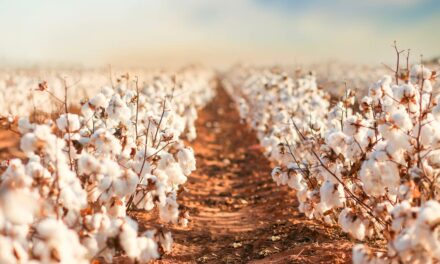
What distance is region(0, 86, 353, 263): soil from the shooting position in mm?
6133

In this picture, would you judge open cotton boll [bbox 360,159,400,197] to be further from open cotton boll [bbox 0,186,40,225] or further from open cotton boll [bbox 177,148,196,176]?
open cotton boll [bbox 0,186,40,225]

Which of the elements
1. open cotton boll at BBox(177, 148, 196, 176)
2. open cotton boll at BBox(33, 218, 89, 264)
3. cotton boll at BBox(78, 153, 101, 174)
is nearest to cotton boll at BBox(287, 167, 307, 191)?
open cotton boll at BBox(177, 148, 196, 176)

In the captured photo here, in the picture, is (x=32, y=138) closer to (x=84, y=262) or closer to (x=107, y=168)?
(x=107, y=168)

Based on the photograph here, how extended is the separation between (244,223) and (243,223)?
0.02 metres

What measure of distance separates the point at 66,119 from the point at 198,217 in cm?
420

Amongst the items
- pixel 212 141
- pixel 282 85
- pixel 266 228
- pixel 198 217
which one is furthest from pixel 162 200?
pixel 212 141

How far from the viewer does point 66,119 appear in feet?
15.1

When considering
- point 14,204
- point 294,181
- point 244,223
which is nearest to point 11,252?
point 14,204

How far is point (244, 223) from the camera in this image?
8.09 metres

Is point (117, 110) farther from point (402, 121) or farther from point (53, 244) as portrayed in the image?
point (402, 121)

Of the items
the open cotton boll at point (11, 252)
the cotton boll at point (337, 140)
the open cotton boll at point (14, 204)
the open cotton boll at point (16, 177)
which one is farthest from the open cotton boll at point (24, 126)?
the cotton boll at point (337, 140)

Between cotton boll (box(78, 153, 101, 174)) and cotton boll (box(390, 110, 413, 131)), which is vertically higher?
cotton boll (box(390, 110, 413, 131))

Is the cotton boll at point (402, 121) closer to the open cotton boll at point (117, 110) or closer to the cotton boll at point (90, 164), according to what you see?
the cotton boll at point (90, 164)

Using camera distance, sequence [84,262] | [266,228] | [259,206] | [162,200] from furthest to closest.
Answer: [259,206] < [266,228] < [162,200] < [84,262]
